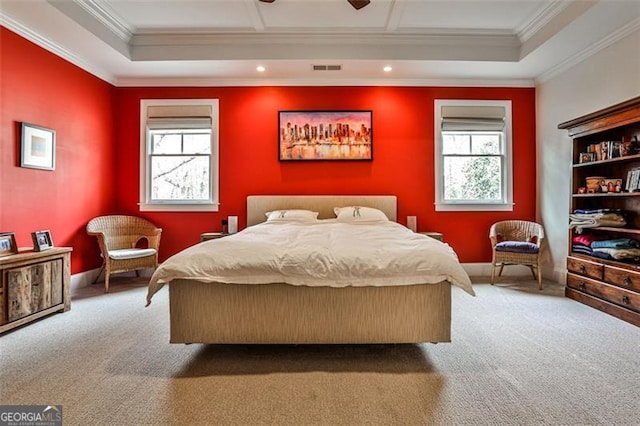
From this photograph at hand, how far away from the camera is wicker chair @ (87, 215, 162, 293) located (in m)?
3.96

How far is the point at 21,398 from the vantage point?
1.79 m

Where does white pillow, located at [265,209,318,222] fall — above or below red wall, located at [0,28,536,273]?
below

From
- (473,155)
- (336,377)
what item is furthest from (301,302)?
(473,155)

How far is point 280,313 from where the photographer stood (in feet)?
7.20

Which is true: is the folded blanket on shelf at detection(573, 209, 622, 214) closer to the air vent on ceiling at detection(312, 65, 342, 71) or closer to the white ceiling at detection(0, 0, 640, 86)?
the white ceiling at detection(0, 0, 640, 86)

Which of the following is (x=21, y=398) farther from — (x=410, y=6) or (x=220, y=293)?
(x=410, y=6)

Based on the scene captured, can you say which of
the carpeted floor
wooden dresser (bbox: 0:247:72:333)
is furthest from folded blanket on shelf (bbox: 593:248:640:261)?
wooden dresser (bbox: 0:247:72:333)

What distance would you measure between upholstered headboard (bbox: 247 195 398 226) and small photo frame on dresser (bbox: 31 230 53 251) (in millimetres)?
2267

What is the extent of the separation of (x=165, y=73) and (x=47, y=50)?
1.29 m

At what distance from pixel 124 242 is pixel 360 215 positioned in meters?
3.34

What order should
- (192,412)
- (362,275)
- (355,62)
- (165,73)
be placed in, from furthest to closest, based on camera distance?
(165,73) → (355,62) → (362,275) → (192,412)

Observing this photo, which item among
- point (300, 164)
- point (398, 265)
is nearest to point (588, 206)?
point (398, 265)

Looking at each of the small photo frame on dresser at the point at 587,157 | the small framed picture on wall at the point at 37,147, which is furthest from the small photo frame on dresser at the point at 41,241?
the small photo frame on dresser at the point at 587,157

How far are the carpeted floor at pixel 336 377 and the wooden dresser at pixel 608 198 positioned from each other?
29 centimetres
